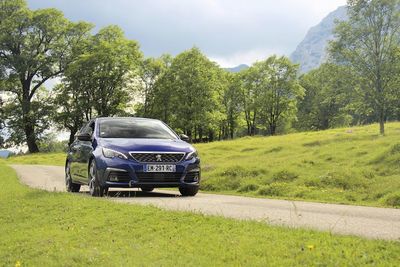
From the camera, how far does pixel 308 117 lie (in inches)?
3748

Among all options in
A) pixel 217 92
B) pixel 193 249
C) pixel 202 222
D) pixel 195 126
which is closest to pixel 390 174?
pixel 202 222

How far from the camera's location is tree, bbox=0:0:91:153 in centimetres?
6944

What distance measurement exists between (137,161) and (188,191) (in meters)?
1.89

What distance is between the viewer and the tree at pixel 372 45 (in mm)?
37156

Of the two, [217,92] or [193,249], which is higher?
[217,92]

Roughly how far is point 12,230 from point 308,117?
3539 inches

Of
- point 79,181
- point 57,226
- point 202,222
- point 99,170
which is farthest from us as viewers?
point 79,181

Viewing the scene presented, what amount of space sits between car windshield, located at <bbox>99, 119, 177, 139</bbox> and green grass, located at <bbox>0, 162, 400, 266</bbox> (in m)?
3.85

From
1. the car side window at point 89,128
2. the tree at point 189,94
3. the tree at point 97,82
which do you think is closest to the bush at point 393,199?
the car side window at point 89,128

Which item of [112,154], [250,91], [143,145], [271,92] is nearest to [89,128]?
[112,154]

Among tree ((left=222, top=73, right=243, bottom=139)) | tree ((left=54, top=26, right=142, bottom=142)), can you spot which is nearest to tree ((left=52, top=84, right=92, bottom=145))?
tree ((left=54, top=26, right=142, bottom=142))

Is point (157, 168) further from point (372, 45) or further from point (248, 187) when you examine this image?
point (372, 45)

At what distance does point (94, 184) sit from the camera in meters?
12.3

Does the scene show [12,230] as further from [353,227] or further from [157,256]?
[353,227]
